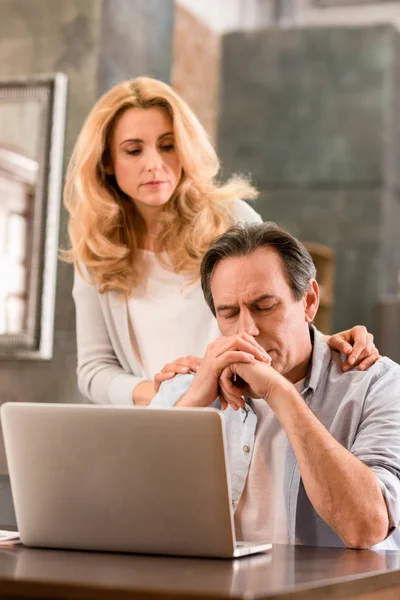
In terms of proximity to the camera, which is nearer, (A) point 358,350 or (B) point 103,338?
(A) point 358,350

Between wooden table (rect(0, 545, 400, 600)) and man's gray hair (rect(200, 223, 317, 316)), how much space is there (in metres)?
0.71

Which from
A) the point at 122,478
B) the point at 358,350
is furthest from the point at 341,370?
the point at 122,478

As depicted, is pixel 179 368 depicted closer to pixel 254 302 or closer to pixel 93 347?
pixel 254 302

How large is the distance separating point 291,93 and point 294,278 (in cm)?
589

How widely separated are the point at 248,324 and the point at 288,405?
0.26m

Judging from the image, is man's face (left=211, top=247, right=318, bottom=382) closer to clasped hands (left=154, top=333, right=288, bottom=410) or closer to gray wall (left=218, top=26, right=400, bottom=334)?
clasped hands (left=154, top=333, right=288, bottom=410)

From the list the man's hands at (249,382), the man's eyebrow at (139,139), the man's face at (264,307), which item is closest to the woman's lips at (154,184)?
the man's eyebrow at (139,139)

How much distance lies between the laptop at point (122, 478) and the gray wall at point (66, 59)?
166 cm

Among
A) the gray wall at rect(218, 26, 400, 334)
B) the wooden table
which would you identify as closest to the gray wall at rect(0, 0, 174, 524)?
the wooden table

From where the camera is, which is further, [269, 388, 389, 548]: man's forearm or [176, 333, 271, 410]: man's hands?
[176, 333, 271, 410]: man's hands

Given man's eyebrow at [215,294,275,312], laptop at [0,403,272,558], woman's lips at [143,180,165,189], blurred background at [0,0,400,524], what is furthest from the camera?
blurred background at [0,0,400,524]

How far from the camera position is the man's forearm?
6.25 feet

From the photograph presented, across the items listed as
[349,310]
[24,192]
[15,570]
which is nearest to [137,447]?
[15,570]

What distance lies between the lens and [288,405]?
2008mm
